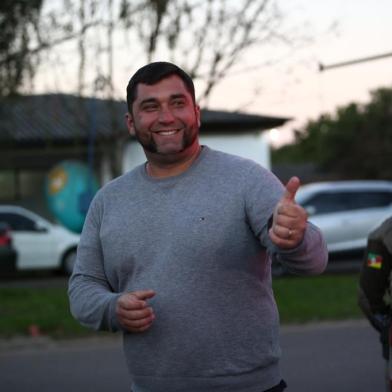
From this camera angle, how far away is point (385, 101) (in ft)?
169

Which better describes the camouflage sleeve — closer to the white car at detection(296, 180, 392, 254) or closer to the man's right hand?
the man's right hand

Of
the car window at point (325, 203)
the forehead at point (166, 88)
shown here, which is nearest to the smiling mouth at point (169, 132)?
the forehead at point (166, 88)

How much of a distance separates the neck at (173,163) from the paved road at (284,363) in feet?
15.9

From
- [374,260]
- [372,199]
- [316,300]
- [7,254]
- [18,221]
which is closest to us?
[374,260]

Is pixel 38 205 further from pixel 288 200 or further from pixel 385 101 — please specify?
pixel 385 101

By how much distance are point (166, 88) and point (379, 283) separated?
4.95 feet

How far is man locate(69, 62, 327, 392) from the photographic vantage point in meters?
2.74

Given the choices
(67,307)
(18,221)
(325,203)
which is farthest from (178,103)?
(18,221)

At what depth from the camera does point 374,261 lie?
153 inches

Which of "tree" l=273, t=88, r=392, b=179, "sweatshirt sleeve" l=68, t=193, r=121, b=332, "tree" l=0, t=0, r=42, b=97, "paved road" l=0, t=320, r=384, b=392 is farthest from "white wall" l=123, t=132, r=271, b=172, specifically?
"sweatshirt sleeve" l=68, t=193, r=121, b=332

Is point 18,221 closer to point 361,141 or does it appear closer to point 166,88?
point 166,88

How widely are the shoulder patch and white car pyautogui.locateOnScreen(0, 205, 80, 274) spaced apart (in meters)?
15.3

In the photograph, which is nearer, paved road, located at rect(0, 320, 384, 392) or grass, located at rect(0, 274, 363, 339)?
paved road, located at rect(0, 320, 384, 392)

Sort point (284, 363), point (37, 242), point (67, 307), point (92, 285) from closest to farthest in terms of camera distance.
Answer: point (92, 285) < point (284, 363) < point (67, 307) < point (37, 242)
